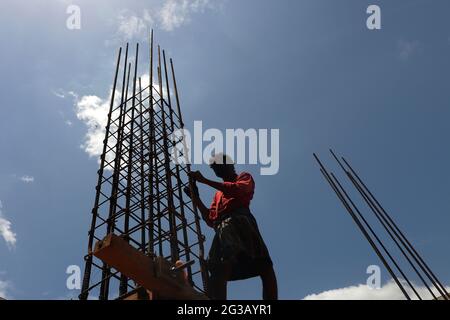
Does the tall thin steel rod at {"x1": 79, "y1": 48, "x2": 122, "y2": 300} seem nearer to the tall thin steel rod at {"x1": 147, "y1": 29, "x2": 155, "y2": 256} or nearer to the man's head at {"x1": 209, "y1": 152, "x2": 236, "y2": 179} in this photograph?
the tall thin steel rod at {"x1": 147, "y1": 29, "x2": 155, "y2": 256}

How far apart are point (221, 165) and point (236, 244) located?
95 centimetres

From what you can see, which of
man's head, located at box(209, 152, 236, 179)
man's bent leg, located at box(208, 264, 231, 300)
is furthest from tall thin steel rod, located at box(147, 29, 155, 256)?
man's bent leg, located at box(208, 264, 231, 300)

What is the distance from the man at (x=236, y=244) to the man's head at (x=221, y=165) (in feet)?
0.50

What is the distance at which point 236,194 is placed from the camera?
4.03 metres

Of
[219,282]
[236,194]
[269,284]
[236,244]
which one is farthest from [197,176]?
[269,284]

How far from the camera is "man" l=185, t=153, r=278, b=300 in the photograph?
143 inches

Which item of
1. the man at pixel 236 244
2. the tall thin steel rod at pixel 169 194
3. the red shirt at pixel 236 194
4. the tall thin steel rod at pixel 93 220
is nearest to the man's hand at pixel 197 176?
the man at pixel 236 244

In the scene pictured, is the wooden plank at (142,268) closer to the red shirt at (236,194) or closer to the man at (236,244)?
the man at (236,244)

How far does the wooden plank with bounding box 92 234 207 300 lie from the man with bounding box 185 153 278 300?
3.11 ft

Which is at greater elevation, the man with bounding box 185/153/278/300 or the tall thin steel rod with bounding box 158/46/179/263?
the tall thin steel rod with bounding box 158/46/179/263

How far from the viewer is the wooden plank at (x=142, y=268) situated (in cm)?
244

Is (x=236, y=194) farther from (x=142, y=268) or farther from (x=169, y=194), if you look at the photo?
(x=169, y=194)

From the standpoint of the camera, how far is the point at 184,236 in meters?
8.98
